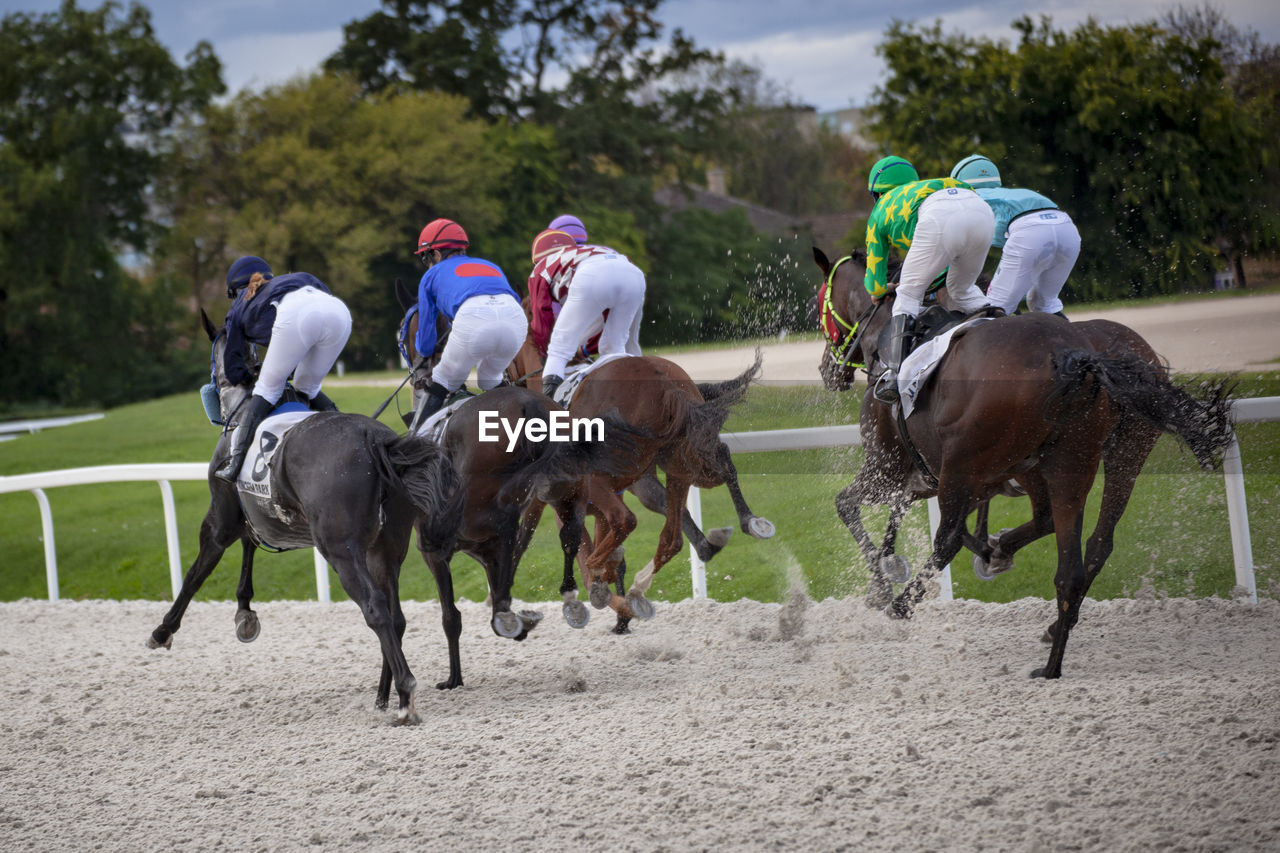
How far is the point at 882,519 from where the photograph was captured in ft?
19.7

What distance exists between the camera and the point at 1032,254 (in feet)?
16.9

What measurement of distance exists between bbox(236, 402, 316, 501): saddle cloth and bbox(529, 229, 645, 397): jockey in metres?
1.29

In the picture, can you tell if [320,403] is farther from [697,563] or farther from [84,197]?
[84,197]

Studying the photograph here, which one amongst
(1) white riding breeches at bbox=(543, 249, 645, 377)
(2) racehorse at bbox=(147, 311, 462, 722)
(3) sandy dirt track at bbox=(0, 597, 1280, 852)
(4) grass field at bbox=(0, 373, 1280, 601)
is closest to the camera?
(3) sandy dirt track at bbox=(0, 597, 1280, 852)

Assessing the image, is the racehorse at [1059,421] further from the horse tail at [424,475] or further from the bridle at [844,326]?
the horse tail at [424,475]

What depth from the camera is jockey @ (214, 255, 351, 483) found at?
16.3 ft

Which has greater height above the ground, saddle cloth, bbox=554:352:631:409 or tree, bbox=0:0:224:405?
tree, bbox=0:0:224:405

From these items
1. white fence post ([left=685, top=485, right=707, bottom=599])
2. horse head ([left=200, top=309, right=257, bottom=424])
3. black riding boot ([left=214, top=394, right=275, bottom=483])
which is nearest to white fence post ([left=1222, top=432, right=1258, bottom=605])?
white fence post ([left=685, top=485, right=707, bottom=599])

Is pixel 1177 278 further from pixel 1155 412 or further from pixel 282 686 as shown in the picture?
pixel 282 686

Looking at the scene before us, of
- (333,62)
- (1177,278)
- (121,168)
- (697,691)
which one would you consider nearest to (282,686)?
(697,691)

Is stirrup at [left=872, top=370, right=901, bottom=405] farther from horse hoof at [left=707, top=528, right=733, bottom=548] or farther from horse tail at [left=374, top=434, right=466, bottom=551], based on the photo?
horse tail at [left=374, top=434, right=466, bottom=551]

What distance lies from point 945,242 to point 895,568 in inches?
58.8

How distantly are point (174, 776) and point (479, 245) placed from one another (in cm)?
2375

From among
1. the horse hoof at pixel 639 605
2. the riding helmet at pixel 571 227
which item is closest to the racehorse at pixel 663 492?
the horse hoof at pixel 639 605
